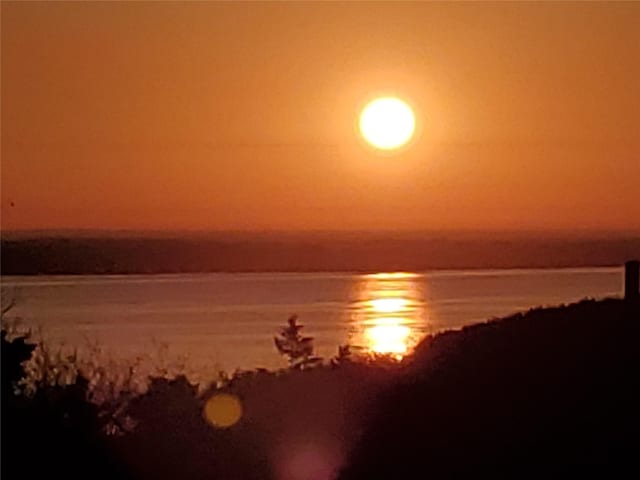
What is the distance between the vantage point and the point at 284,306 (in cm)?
686

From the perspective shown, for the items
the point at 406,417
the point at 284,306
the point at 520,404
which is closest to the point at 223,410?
the point at 284,306

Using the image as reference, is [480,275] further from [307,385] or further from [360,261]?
[307,385]

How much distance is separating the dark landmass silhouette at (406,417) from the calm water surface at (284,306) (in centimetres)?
13

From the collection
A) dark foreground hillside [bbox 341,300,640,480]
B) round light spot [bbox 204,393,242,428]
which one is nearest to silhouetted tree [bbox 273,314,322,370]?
round light spot [bbox 204,393,242,428]

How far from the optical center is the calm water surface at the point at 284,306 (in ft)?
21.3

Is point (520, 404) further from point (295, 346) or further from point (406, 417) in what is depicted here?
point (295, 346)

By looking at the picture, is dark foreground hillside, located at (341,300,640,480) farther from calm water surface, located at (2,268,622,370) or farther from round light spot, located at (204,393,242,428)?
round light spot, located at (204,393,242,428)

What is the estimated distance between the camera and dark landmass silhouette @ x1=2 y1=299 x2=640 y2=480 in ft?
18.9

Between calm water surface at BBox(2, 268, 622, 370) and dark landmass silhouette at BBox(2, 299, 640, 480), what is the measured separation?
0.42 ft

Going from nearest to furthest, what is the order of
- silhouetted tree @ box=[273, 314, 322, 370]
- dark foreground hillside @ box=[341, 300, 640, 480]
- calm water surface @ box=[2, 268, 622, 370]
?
dark foreground hillside @ box=[341, 300, 640, 480] < calm water surface @ box=[2, 268, 622, 370] < silhouetted tree @ box=[273, 314, 322, 370]

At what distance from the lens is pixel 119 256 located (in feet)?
20.9

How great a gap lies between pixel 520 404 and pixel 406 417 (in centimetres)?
45

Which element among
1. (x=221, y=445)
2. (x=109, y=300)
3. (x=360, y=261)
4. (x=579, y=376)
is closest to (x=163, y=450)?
(x=221, y=445)

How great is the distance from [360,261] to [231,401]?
994 mm
